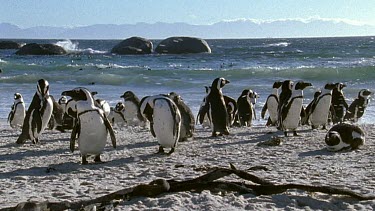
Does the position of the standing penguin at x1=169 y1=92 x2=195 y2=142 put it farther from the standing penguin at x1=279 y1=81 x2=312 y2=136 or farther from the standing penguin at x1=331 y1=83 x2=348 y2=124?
the standing penguin at x1=331 y1=83 x2=348 y2=124

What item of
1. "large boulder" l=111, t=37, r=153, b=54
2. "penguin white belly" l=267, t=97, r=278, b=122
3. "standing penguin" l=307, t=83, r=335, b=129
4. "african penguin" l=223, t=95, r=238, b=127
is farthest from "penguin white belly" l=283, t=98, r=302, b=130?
"large boulder" l=111, t=37, r=153, b=54

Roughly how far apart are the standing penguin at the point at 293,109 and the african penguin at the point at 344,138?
1637mm

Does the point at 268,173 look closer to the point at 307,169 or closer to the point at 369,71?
the point at 307,169

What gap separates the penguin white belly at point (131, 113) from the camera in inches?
492

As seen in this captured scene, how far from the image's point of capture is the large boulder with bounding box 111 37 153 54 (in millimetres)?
64562

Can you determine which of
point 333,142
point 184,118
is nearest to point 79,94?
point 184,118

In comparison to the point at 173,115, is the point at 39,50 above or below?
below

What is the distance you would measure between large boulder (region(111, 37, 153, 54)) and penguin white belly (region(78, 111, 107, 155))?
188ft

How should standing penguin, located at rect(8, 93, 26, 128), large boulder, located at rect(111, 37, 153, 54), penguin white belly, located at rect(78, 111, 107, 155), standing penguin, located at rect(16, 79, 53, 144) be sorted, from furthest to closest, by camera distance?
large boulder, located at rect(111, 37, 153, 54) → standing penguin, located at rect(8, 93, 26, 128) → standing penguin, located at rect(16, 79, 53, 144) → penguin white belly, located at rect(78, 111, 107, 155)

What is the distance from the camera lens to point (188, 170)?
20.7ft

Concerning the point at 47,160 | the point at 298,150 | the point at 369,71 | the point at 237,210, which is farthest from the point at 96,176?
the point at 369,71

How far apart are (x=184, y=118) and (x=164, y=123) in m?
1.21

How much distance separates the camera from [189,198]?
4.80 meters

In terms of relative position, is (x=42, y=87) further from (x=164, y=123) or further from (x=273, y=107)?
(x=273, y=107)
